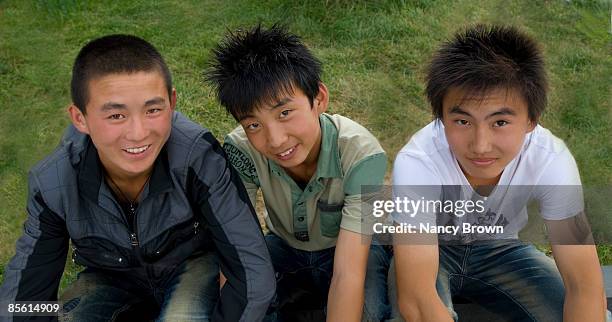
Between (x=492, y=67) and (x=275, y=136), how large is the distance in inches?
24.0

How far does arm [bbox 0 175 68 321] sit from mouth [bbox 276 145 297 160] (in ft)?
2.13

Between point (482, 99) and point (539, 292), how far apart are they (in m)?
0.67

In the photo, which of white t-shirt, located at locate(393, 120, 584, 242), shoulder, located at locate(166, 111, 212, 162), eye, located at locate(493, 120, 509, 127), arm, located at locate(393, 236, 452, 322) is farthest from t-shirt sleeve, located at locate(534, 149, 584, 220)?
shoulder, located at locate(166, 111, 212, 162)

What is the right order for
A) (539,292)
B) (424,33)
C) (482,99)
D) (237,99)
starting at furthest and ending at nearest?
(424,33) < (539,292) < (237,99) < (482,99)

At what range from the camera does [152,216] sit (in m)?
1.88

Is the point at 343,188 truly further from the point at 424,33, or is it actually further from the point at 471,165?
the point at 424,33

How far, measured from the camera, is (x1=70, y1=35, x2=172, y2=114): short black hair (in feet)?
5.80

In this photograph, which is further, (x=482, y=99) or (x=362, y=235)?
(x=362, y=235)

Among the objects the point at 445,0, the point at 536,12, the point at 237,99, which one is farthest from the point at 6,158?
the point at 536,12

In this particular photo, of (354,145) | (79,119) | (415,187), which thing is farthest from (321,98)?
(79,119)

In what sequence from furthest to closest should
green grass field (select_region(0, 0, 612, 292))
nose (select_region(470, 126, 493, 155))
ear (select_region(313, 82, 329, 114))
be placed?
1. green grass field (select_region(0, 0, 612, 292))
2. ear (select_region(313, 82, 329, 114))
3. nose (select_region(470, 126, 493, 155))

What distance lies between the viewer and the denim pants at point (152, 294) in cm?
196

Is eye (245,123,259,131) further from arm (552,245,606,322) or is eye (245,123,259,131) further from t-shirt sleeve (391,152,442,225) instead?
arm (552,245,606,322)

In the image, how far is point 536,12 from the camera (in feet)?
12.9
